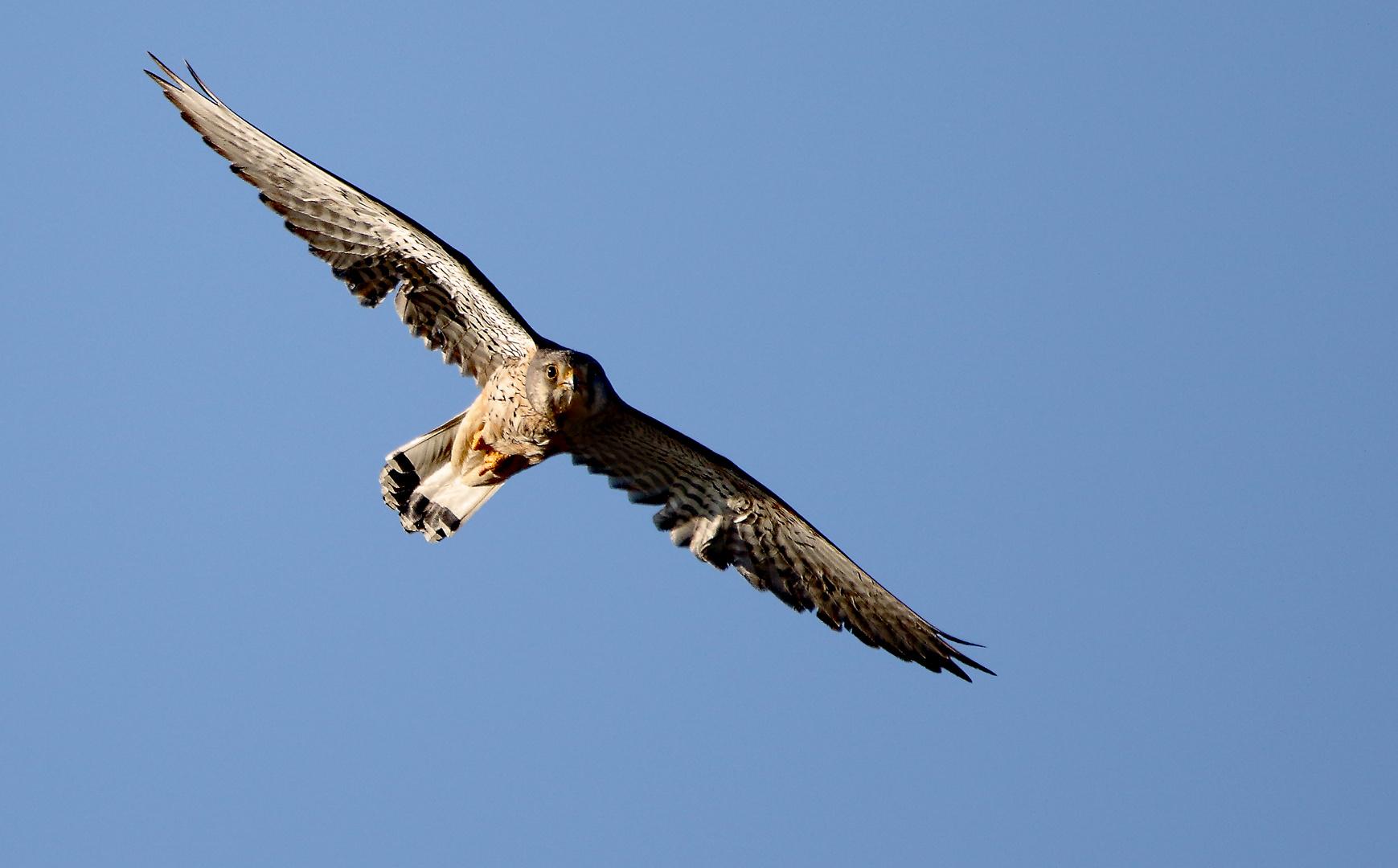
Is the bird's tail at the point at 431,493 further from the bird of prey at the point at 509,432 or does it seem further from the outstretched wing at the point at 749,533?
the outstretched wing at the point at 749,533

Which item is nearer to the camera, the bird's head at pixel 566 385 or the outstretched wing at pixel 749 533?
the bird's head at pixel 566 385

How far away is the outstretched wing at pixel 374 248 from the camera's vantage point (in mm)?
8602

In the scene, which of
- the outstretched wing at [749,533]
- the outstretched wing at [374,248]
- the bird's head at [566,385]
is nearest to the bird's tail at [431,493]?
the outstretched wing at [374,248]

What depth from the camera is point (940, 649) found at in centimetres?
909

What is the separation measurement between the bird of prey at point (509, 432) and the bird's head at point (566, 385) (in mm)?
10

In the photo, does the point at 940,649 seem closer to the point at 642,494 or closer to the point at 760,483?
the point at 760,483

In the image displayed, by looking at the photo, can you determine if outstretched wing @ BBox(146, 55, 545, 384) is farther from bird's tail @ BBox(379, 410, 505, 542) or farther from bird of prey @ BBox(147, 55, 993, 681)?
bird's tail @ BBox(379, 410, 505, 542)

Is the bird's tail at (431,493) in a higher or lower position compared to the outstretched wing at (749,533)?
lower

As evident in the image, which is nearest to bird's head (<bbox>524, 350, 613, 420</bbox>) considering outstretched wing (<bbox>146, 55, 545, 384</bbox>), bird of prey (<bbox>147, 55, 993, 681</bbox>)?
bird of prey (<bbox>147, 55, 993, 681</bbox>)

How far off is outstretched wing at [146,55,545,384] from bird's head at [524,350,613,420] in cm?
25

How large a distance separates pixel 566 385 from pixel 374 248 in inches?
62.9

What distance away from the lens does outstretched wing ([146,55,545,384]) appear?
8.60 metres

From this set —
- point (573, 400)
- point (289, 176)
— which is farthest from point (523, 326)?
point (289, 176)

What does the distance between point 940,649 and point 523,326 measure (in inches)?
136
